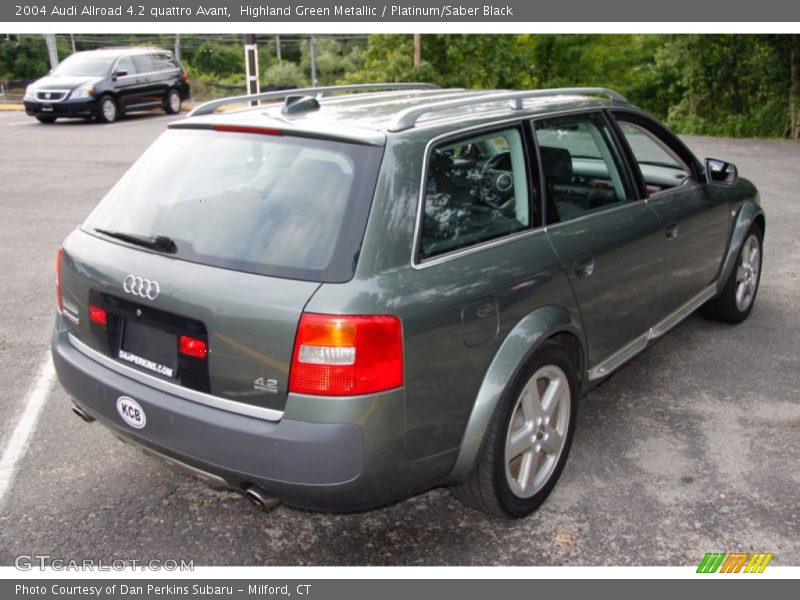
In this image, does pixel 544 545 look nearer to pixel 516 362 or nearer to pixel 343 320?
pixel 516 362

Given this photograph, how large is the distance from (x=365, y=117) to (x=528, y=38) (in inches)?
1363

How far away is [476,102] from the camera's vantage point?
12.3 feet

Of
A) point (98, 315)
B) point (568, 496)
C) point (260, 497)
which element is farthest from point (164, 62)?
point (260, 497)

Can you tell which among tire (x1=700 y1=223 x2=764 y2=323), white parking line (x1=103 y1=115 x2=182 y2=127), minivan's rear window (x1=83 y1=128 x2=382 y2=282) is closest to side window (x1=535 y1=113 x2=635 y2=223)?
minivan's rear window (x1=83 y1=128 x2=382 y2=282)

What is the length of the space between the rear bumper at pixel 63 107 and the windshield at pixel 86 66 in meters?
1.18

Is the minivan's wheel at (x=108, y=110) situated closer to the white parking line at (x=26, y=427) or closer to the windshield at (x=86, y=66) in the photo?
the windshield at (x=86, y=66)

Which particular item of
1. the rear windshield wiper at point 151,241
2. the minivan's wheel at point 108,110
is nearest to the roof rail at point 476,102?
the rear windshield wiper at point 151,241

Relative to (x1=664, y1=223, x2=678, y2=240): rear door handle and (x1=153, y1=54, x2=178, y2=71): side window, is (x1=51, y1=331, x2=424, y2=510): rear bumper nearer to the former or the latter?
(x1=664, y1=223, x2=678, y2=240): rear door handle

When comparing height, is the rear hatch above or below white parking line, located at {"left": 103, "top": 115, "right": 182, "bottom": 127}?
above

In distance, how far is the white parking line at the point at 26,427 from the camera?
12.8 ft

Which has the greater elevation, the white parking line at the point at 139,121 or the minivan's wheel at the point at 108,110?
the minivan's wheel at the point at 108,110

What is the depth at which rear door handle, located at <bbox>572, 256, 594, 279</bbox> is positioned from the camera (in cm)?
373

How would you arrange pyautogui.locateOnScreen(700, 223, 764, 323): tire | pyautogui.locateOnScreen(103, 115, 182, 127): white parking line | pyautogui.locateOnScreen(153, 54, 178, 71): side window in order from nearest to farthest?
pyautogui.locateOnScreen(700, 223, 764, 323): tire < pyautogui.locateOnScreen(103, 115, 182, 127): white parking line < pyautogui.locateOnScreen(153, 54, 178, 71): side window

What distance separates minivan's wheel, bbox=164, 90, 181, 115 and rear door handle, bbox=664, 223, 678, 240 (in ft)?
66.5
